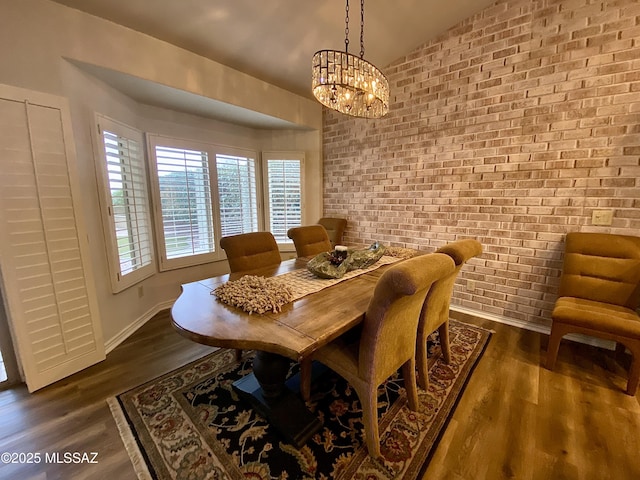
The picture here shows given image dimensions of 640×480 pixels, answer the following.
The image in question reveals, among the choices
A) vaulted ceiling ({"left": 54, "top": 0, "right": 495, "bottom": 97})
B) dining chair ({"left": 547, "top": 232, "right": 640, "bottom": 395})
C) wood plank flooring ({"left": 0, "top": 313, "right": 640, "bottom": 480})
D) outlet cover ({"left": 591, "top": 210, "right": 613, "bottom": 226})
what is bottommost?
wood plank flooring ({"left": 0, "top": 313, "right": 640, "bottom": 480})

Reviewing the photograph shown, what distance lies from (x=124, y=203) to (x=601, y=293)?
13.7 ft

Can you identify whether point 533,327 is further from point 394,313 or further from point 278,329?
point 278,329

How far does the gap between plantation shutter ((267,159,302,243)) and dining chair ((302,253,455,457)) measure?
9.19 ft

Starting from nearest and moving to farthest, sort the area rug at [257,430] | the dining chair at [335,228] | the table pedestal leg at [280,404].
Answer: the area rug at [257,430], the table pedestal leg at [280,404], the dining chair at [335,228]

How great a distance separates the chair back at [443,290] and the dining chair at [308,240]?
4.10 ft

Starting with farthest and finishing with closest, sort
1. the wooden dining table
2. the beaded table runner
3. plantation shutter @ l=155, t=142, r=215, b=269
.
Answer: plantation shutter @ l=155, t=142, r=215, b=269, the beaded table runner, the wooden dining table

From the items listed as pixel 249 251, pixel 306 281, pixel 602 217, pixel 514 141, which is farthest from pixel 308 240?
pixel 602 217

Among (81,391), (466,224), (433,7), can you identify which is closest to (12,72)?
(81,391)

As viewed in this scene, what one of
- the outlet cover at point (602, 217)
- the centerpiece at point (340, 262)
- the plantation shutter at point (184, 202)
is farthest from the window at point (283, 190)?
the outlet cover at point (602, 217)

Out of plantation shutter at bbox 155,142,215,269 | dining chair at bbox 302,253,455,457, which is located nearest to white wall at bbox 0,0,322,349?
plantation shutter at bbox 155,142,215,269

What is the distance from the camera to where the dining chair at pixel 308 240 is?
264 cm

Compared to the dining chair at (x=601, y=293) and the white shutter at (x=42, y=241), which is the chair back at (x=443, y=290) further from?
the white shutter at (x=42, y=241)

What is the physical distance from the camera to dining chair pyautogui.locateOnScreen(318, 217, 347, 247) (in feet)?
12.6

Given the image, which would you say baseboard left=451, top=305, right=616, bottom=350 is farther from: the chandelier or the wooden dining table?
the chandelier
